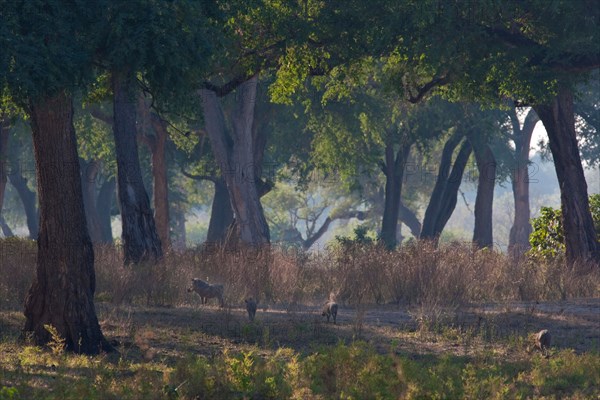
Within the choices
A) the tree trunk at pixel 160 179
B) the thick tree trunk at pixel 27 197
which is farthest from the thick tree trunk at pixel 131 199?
the thick tree trunk at pixel 27 197

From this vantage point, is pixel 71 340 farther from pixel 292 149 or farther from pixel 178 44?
pixel 292 149

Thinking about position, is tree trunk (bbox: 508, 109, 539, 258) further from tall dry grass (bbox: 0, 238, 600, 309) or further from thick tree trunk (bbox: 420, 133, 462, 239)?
tall dry grass (bbox: 0, 238, 600, 309)

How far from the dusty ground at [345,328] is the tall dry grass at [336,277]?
991 millimetres

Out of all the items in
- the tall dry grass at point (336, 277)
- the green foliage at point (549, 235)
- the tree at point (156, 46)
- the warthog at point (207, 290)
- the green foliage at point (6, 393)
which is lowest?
the green foliage at point (6, 393)

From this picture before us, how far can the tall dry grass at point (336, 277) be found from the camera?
58.5 ft

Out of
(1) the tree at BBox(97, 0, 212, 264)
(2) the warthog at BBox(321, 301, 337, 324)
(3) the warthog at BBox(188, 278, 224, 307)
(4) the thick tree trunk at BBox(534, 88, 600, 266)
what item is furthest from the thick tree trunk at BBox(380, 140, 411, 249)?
(1) the tree at BBox(97, 0, 212, 264)

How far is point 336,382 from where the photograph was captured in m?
10.6

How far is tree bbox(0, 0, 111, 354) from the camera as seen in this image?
41.5 feet

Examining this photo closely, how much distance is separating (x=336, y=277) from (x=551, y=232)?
7.15 m

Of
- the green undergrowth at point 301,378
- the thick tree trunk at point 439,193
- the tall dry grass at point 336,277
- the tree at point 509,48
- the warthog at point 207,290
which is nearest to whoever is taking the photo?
the green undergrowth at point 301,378

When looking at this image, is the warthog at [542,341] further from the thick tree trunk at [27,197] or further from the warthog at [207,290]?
the thick tree trunk at [27,197]

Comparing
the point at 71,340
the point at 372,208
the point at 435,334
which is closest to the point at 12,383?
the point at 71,340

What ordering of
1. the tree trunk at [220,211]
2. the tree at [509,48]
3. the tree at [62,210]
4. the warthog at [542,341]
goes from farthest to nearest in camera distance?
1. the tree trunk at [220,211]
2. the tree at [509,48]
3. the warthog at [542,341]
4. the tree at [62,210]

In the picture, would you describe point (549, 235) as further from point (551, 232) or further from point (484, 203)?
point (484, 203)
